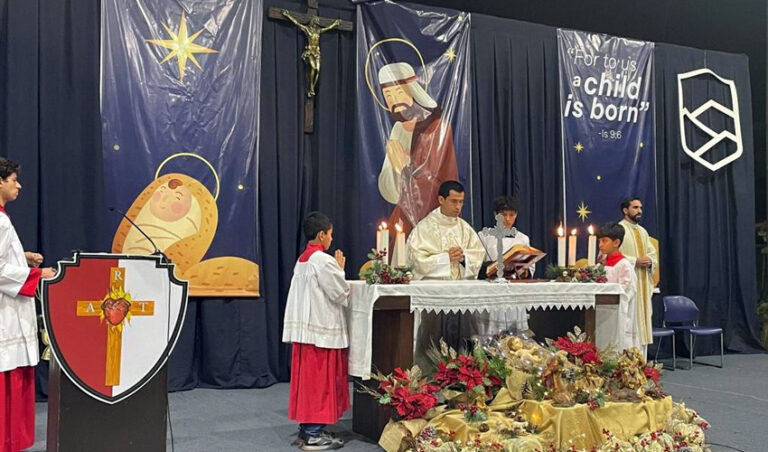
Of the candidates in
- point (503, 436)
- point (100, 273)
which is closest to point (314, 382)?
point (503, 436)

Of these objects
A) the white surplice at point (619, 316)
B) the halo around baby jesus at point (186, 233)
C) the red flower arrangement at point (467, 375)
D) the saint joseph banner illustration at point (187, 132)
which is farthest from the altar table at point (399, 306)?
the saint joseph banner illustration at point (187, 132)

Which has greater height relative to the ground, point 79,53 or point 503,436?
point 79,53

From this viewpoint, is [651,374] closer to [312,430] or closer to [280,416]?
[312,430]

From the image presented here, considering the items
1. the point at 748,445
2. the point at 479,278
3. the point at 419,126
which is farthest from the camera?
the point at 419,126

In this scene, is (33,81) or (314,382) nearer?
(314,382)

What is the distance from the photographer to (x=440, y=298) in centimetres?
432

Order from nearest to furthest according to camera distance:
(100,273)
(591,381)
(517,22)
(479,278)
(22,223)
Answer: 1. (100,273)
2. (591,381)
3. (479,278)
4. (22,223)
5. (517,22)

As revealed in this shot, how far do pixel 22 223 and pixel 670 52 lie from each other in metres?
7.26

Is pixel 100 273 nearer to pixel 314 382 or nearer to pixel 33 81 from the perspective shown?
pixel 314 382

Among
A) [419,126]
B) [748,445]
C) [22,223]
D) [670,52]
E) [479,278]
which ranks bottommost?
[748,445]

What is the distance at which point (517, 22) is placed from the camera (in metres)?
7.93

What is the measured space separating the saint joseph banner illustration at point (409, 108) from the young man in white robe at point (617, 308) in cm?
179

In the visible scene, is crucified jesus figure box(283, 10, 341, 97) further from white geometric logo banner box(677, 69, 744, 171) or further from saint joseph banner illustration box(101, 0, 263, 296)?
white geometric logo banner box(677, 69, 744, 171)

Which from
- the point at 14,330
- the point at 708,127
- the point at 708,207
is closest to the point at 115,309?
the point at 14,330
